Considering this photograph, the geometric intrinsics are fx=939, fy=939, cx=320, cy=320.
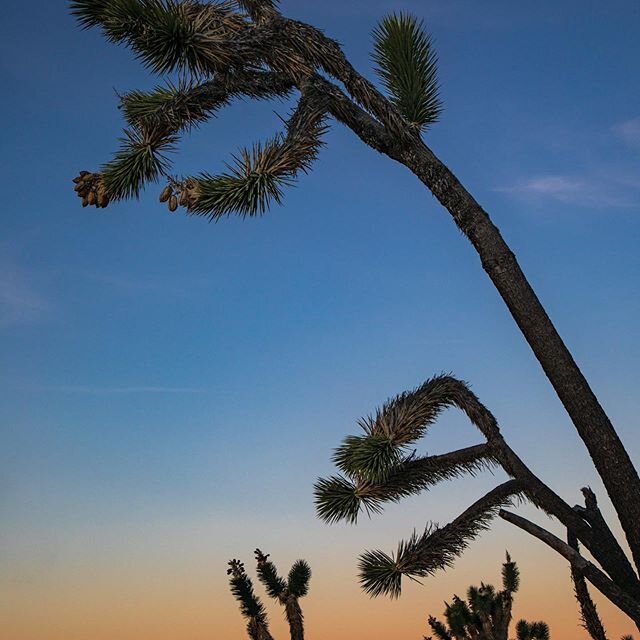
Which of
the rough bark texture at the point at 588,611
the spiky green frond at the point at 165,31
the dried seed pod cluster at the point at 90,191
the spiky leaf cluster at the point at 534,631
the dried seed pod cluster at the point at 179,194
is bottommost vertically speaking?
the rough bark texture at the point at 588,611

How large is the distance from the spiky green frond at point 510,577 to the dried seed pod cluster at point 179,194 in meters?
11.5

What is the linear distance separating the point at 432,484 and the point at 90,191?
4591 millimetres

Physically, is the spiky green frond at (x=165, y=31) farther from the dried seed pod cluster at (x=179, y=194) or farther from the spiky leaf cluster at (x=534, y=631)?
the spiky leaf cluster at (x=534, y=631)

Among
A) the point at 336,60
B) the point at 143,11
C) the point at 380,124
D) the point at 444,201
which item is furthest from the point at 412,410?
the point at 143,11

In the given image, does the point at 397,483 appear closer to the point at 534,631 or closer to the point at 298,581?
the point at 298,581

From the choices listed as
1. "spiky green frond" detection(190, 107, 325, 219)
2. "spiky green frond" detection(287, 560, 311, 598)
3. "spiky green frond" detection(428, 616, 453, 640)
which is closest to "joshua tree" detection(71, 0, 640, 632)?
"spiky green frond" detection(190, 107, 325, 219)

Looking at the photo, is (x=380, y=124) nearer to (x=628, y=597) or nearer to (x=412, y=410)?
(x=412, y=410)

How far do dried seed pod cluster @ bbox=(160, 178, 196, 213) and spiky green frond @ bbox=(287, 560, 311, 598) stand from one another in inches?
349

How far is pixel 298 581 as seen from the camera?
15.5 meters

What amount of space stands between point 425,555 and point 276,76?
506cm

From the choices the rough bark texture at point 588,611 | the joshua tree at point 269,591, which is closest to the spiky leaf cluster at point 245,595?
the joshua tree at point 269,591

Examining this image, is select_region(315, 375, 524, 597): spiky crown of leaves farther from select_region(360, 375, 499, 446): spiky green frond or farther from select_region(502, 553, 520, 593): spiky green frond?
select_region(502, 553, 520, 593): spiky green frond

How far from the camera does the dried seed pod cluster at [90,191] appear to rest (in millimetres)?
9062

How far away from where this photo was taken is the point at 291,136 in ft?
28.2
